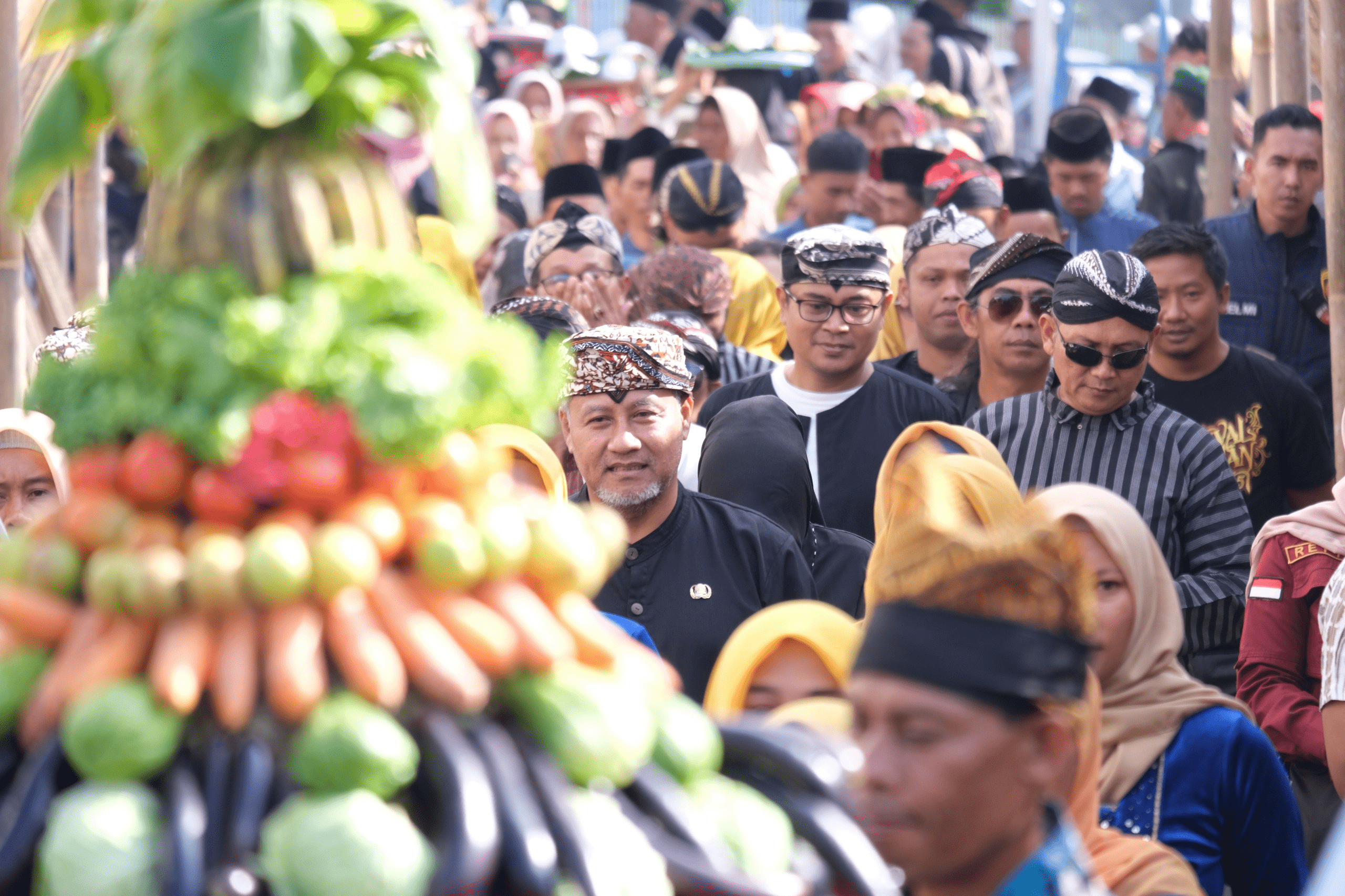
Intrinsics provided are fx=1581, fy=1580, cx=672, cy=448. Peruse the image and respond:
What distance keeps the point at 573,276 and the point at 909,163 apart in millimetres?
2642

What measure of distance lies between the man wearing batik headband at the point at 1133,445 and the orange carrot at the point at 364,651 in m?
2.95

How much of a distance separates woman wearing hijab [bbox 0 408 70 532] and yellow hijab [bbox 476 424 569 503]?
3.20 ft

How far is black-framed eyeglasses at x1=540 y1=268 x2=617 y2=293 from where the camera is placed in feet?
19.5

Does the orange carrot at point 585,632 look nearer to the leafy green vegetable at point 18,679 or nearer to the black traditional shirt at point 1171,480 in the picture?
the leafy green vegetable at point 18,679

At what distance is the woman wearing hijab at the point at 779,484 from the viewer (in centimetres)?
405

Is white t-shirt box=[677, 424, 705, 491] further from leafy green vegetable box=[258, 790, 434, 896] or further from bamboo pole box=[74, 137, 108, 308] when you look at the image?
leafy green vegetable box=[258, 790, 434, 896]

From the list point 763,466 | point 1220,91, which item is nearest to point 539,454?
point 763,466

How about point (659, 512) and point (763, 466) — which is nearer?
point (659, 512)

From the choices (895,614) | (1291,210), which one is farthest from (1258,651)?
(1291,210)

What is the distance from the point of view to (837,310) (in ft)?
16.2

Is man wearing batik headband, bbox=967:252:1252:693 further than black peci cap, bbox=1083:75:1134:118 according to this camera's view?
No

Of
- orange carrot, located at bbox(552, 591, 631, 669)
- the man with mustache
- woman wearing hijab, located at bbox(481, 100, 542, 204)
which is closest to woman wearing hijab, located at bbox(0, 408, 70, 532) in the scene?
orange carrot, located at bbox(552, 591, 631, 669)

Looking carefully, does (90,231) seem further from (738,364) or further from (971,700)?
(971,700)

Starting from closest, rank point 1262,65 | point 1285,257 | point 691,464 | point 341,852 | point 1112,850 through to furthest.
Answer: point 341,852
point 1112,850
point 691,464
point 1285,257
point 1262,65
